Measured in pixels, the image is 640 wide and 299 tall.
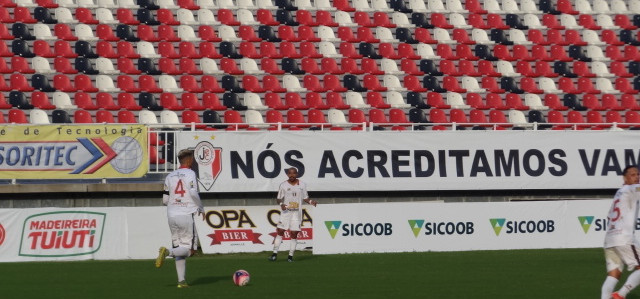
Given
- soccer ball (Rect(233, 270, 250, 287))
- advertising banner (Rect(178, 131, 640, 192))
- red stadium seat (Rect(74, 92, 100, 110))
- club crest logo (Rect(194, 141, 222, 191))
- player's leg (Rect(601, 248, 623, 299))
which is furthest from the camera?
red stadium seat (Rect(74, 92, 100, 110))

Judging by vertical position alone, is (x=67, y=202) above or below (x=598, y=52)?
below

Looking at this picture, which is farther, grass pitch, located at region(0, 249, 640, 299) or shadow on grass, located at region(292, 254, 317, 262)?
shadow on grass, located at region(292, 254, 317, 262)

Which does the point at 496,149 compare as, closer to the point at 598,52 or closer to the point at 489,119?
the point at 489,119

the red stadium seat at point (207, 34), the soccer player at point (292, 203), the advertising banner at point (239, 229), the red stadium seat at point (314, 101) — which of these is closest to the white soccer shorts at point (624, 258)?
the soccer player at point (292, 203)

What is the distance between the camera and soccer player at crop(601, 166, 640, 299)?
1302cm

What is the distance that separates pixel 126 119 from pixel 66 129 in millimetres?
4620

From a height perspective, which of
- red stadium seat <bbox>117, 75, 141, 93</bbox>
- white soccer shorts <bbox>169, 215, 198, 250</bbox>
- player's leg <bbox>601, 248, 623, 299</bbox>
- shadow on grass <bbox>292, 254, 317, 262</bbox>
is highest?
red stadium seat <bbox>117, 75, 141, 93</bbox>

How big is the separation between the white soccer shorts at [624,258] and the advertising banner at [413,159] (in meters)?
12.8

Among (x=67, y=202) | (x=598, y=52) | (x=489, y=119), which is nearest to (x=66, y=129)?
(x=67, y=202)

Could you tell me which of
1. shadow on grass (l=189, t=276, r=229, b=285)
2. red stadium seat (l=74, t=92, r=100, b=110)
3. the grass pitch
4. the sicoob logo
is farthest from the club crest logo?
shadow on grass (l=189, t=276, r=229, b=285)

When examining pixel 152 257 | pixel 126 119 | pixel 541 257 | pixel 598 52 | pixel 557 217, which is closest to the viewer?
pixel 541 257

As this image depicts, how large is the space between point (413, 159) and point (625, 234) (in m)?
13.0

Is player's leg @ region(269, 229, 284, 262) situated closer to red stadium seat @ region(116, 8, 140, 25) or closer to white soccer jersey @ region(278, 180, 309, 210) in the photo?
white soccer jersey @ region(278, 180, 309, 210)

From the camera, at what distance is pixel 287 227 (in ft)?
72.9
